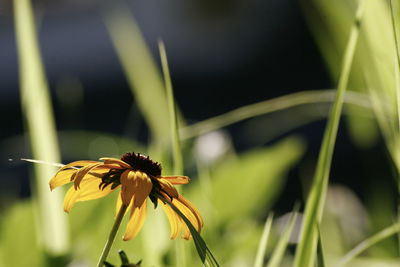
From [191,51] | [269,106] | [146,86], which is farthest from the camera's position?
[191,51]

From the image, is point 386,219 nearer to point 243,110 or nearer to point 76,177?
point 243,110

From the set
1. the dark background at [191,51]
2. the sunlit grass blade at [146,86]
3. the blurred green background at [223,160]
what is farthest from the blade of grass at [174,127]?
the dark background at [191,51]

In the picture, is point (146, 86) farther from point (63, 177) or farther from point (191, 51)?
point (191, 51)

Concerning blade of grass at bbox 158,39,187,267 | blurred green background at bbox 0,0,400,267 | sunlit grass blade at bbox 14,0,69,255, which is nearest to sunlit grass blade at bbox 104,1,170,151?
blurred green background at bbox 0,0,400,267

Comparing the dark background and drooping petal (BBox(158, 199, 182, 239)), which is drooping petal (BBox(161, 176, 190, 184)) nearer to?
drooping petal (BBox(158, 199, 182, 239))

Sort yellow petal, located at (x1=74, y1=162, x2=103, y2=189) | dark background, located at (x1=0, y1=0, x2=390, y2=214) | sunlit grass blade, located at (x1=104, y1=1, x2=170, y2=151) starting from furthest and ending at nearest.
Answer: dark background, located at (x1=0, y1=0, x2=390, y2=214) → sunlit grass blade, located at (x1=104, y1=1, x2=170, y2=151) → yellow petal, located at (x1=74, y1=162, x2=103, y2=189)

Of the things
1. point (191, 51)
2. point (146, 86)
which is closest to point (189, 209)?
point (146, 86)
